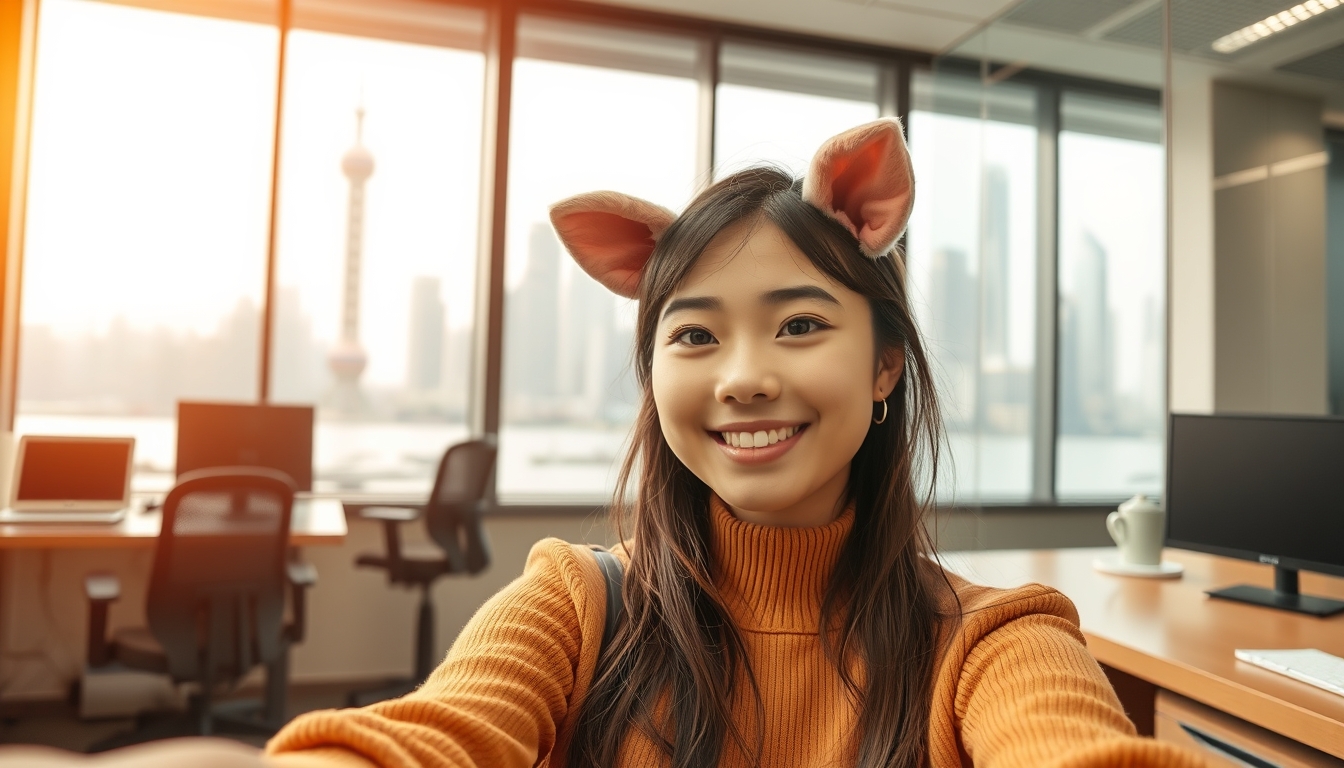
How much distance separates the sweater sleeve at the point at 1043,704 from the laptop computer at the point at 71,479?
3035mm

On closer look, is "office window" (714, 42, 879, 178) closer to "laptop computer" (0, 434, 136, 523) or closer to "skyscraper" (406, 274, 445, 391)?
"skyscraper" (406, 274, 445, 391)

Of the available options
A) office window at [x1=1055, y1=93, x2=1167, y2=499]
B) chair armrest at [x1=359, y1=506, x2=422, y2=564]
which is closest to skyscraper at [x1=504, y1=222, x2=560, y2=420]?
chair armrest at [x1=359, y1=506, x2=422, y2=564]

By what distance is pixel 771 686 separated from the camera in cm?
93

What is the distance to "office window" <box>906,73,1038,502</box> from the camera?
3975 millimetres

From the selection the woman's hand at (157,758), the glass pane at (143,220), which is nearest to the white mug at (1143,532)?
the woman's hand at (157,758)

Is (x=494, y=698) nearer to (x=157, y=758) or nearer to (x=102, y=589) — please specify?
(x=157, y=758)

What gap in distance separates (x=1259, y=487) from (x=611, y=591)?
5.33 ft

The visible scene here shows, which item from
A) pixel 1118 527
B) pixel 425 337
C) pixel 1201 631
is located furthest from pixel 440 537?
pixel 1201 631

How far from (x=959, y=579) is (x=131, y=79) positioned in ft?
13.4

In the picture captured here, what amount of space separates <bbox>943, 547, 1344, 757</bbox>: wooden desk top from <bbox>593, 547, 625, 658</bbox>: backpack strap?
2.12 ft

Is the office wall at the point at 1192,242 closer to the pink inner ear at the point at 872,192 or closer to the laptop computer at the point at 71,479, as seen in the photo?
the pink inner ear at the point at 872,192

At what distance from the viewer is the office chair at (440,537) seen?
3.57m

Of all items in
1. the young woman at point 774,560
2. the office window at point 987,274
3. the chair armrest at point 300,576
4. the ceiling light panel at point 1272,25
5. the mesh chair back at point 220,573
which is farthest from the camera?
the office window at point 987,274

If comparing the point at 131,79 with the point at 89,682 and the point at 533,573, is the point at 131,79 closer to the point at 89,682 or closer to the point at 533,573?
the point at 89,682
